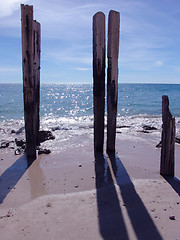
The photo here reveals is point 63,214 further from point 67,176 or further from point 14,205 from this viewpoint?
point 67,176

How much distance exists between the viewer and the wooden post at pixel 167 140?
396cm

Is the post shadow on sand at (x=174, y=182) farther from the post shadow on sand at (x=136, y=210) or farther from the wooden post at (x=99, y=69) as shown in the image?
the wooden post at (x=99, y=69)

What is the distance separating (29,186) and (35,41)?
151 inches

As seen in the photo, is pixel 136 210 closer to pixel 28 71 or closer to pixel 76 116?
pixel 28 71

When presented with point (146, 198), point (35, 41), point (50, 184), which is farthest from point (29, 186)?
point (35, 41)

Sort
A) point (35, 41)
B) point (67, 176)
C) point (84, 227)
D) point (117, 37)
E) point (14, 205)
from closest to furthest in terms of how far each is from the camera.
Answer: point (84, 227) → point (14, 205) → point (67, 176) → point (117, 37) → point (35, 41)

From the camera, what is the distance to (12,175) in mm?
4258

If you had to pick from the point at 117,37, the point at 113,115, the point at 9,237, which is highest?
the point at 117,37

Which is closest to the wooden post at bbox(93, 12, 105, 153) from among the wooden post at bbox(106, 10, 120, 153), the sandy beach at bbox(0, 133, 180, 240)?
the wooden post at bbox(106, 10, 120, 153)

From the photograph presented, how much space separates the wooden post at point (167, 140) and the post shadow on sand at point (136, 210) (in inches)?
29.1

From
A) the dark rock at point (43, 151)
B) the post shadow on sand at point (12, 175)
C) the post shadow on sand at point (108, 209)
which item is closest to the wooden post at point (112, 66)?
the post shadow on sand at point (108, 209)

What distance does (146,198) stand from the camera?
332 centimetres

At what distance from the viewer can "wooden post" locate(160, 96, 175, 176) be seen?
13.0 ft

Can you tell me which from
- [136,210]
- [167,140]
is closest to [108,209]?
[136,210]
